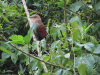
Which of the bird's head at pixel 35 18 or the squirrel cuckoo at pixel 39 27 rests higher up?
the bird's head at pixel 35 18

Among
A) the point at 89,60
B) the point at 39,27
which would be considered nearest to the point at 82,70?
the point at 89,60

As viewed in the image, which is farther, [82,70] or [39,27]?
[39,27]

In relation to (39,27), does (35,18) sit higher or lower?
higher

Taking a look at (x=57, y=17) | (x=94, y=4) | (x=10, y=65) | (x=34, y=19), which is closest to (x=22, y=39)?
(x=94, y=4)

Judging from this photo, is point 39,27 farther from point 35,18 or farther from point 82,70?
point 82,70

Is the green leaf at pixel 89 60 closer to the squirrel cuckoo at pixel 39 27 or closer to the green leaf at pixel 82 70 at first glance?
the green leaf at pixel 82 70

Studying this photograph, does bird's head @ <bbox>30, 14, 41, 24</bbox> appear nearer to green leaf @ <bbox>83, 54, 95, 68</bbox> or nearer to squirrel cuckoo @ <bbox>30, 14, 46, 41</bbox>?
squirrel cuckoo @ <bbox>30, 14, 46, 41</bbox>

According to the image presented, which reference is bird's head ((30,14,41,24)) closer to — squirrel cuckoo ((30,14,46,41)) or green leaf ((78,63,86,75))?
squirrel cuckoo ((30,14,46,41))

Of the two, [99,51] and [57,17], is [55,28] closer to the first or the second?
[99,51]

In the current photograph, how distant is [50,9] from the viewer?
1141mm

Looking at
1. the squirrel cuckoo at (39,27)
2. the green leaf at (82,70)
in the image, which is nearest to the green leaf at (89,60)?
the green leaf at (82,70)

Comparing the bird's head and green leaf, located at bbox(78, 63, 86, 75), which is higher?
the bird's head

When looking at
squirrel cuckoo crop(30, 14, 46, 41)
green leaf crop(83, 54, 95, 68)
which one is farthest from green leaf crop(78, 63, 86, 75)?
squirrel cuckoo crop(30, 14, 46, 41)

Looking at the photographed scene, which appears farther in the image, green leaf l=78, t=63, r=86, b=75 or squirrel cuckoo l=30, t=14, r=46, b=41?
squirrel cuckoo l=30, t=14, r=46, b=41
